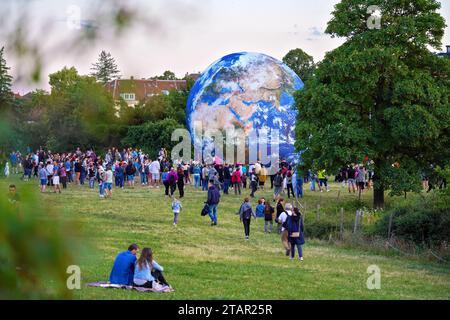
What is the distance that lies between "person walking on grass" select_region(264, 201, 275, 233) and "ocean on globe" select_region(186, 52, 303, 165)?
22.8m

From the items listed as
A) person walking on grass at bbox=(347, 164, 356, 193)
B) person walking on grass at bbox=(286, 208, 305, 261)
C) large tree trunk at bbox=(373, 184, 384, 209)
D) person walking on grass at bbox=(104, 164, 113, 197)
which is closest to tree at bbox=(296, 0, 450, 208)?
large tree trunk at bbox=(373, 184, 384, 209)

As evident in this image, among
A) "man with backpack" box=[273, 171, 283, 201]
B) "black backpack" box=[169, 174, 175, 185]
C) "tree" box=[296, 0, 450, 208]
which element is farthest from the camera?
"man with backpack" box=[273, 171, 283, 201]

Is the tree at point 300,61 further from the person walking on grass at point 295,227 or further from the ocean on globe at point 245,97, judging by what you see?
the person walking on grass at point 295,227

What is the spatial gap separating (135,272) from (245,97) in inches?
1532

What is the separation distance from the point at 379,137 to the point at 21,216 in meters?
32.6

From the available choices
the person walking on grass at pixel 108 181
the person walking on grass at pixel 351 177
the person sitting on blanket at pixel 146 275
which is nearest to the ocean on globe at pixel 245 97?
the person walking on grass at pixel 351 177

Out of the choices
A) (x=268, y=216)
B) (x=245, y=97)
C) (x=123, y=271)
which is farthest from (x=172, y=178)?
(x=245, y=97)

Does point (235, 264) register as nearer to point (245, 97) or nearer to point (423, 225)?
point (423, 225)

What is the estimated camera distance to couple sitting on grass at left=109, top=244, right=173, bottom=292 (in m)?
15.0

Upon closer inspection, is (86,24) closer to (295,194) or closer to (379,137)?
(379,137)

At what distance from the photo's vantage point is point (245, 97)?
53344 mm

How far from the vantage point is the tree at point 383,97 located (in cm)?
3344

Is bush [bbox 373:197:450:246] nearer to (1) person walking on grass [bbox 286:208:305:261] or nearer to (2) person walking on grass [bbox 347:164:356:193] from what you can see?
(1) person walking on grass [bbox 286:208:305:261]
